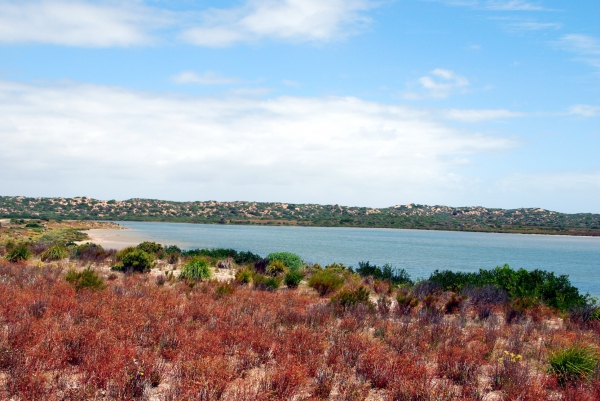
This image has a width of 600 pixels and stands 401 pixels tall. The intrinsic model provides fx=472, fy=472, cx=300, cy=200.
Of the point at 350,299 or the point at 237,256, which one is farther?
the point at 237,256

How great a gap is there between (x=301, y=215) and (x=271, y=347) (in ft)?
554

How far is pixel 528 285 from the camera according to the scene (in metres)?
17.4

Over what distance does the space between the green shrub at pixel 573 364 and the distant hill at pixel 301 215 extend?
Result: 128 m

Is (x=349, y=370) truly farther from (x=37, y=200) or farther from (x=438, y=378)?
(x=37, y=200)

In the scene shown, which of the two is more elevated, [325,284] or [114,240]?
[325,284]

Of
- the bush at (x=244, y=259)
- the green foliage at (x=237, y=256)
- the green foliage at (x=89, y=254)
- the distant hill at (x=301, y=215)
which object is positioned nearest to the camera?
the green foliage at (x=89, y=254)

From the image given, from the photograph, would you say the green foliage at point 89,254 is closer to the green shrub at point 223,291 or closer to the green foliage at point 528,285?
the green shrub at point 223,291

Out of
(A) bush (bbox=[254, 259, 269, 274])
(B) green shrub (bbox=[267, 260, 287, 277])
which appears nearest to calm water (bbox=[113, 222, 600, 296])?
(A) bush (bbox=[254, 259, 269, 274])

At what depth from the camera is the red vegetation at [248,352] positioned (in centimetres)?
610

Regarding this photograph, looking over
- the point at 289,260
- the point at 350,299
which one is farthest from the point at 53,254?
the point at 350,299

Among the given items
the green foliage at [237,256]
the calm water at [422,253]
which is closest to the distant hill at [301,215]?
the calm water at [422,253]

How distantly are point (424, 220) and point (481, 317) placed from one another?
157630 mm

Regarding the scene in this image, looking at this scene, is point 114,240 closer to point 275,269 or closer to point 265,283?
point 275,269

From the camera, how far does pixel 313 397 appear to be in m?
6.04
